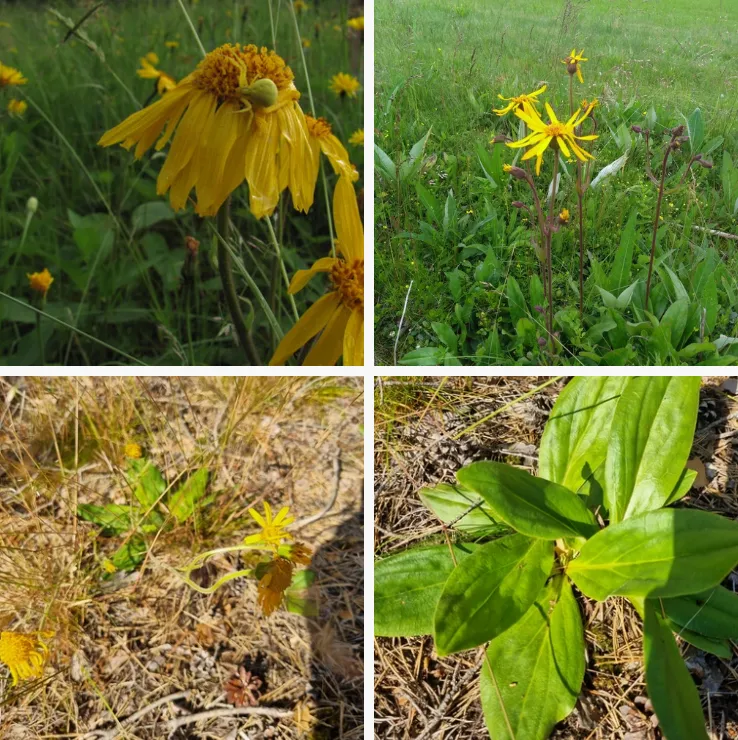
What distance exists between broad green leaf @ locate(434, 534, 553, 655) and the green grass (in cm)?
42

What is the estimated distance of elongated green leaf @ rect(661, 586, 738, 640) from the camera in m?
0.90

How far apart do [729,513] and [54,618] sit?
1127mm

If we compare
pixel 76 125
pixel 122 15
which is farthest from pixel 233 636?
pixel 122 15

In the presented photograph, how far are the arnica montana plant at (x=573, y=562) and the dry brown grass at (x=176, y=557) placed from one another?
0.21m

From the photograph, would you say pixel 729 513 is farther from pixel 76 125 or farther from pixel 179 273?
pixel 76 125

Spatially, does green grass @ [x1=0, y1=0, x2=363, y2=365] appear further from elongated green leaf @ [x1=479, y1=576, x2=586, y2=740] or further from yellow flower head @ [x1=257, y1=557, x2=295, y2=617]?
elongated green leaf @ [x1=479, y1=576, x2=586, y2=740]

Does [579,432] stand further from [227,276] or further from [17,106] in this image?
[17,106]

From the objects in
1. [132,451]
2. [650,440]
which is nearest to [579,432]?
[650,440]

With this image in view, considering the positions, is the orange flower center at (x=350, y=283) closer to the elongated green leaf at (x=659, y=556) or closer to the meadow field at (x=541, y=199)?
the meadow field at (x=541, y=199)

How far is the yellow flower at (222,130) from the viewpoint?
2.49 ft

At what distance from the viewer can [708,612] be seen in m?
0.91

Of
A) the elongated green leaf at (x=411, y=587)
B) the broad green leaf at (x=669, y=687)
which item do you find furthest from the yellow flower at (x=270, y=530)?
the broad green leaf at (x=669, y=687)

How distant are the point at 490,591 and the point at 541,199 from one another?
585mm

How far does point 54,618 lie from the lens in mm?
1125
